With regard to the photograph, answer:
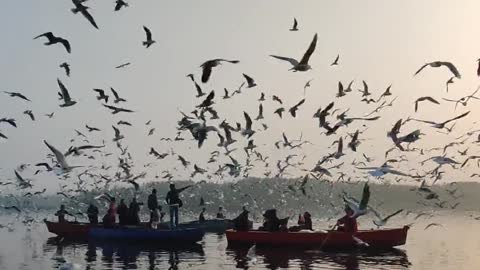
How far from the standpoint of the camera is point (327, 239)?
3647 cm

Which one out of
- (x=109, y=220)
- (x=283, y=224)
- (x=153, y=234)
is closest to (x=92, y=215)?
(x=109, y=220)

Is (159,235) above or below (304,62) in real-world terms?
below

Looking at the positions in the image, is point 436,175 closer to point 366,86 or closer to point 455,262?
point 366,86

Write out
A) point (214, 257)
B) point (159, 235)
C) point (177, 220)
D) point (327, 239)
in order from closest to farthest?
1. point (214, 257)
2. point (327, 239)
3. point (159, 235)
4. point (177, 220)

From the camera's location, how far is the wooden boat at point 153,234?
126 ft

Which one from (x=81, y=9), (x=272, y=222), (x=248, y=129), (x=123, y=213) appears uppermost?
(x=81, y=9)

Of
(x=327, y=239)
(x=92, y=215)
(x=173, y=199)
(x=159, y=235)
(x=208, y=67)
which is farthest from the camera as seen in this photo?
(x=92, y=215)

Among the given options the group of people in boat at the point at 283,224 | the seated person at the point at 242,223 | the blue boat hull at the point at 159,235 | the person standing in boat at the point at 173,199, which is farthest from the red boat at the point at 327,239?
the person standing in boat at the point at 173,199

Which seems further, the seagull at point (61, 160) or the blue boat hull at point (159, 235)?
the blue boat hull at point (159, 235)

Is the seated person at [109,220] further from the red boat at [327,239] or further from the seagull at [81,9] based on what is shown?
the seagull at [81,9]

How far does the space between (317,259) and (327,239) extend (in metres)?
2.91

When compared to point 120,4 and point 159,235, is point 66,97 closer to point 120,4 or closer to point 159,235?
point 120,4

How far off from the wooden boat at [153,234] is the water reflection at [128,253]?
41cm

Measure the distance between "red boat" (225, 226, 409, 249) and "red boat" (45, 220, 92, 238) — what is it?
1260 centimetres
